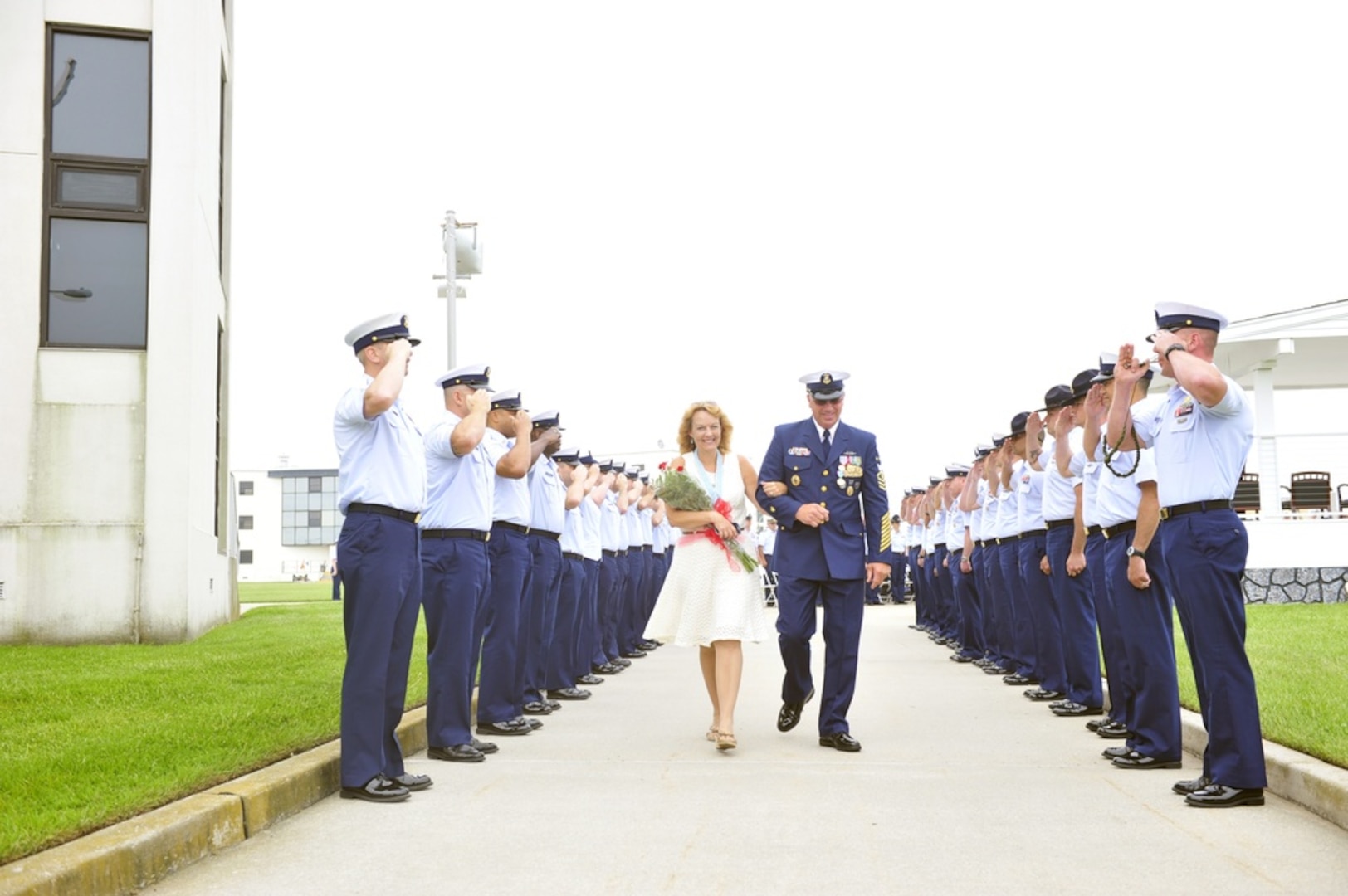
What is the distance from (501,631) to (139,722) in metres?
2.46

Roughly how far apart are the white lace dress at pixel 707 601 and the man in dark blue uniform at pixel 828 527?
216mm

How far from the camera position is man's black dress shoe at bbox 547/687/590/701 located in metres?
13.2

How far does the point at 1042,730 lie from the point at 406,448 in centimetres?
543

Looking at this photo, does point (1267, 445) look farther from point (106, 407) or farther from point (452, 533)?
point (452, 533)

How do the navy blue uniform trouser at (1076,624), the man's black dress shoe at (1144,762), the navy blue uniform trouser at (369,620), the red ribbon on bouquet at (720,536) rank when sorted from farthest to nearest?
the navy blue uniform trouser at (1076,624)
the red ribbon on bouquet at (720,536)
the man's black dress shoe at (1144,762)
the navy blue uniform trouser at (369,620)

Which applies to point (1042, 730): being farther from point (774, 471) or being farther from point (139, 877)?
point (139, 877)

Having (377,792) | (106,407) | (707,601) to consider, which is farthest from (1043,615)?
(106,407)

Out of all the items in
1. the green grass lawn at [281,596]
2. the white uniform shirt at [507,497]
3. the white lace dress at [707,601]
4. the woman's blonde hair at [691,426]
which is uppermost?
the woman's blonde hair at [691,426]

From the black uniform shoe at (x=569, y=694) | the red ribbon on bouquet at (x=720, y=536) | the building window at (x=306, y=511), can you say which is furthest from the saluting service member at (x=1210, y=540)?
the building window at (x=306, y=511)

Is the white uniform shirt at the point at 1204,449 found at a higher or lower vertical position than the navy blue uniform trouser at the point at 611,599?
higher

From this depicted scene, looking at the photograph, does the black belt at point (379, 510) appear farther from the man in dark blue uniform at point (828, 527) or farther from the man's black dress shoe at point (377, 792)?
the man in dark blue uniform at point (828, 527)

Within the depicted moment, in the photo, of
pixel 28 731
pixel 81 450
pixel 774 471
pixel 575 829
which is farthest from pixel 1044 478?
pixel 81 450

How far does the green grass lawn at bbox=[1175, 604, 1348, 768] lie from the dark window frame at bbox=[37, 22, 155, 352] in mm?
12312

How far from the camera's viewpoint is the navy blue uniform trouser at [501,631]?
10.3 metres
